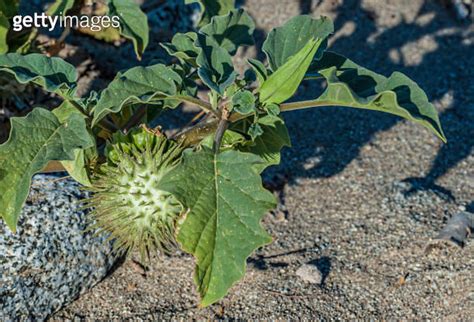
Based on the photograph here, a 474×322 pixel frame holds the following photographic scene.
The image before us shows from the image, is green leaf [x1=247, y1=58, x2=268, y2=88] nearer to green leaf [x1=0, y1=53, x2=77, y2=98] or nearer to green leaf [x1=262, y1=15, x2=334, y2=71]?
green leaf [x1=262, y1=15, x2=334, y2=71]

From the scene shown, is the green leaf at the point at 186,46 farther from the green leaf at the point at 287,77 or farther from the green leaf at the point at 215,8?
the green leaf at the point at 215,8

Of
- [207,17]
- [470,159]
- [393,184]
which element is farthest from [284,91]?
[470,159]

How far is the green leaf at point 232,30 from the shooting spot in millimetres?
2279

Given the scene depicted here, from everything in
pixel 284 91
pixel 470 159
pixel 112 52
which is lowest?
pixel 470 159

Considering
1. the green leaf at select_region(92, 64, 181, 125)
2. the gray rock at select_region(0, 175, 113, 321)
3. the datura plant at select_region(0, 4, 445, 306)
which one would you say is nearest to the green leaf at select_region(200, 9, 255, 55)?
the datura plant at select_region(0, 4, 445, 306)

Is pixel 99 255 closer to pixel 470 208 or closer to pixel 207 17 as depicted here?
pixel 207 17

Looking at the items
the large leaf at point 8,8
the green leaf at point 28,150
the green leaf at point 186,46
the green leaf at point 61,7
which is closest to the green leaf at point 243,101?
the green leaf at point 186,46

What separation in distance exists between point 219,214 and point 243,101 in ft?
1.05

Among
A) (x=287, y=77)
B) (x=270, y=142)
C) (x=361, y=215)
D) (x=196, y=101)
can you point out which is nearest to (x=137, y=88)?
(x=196, y=101)

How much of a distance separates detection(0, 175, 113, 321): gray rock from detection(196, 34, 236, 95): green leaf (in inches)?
25.2

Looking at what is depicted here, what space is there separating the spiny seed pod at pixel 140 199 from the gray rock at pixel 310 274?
0.67 metres

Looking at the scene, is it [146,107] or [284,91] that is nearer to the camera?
[284,91]

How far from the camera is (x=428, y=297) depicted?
237cm

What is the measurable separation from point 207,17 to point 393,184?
94 centimetres
